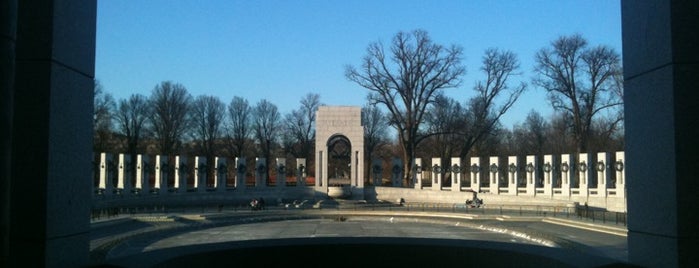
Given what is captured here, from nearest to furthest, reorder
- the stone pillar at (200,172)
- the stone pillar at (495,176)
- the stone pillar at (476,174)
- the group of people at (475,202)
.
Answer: the group of people at (475,202)
the stone pillar at (495,176)
the stone pillar at (200,172)
the stone pillar at (476,174)

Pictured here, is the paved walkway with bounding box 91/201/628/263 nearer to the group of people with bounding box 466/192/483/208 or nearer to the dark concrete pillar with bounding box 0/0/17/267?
the group of people with bounding box 466/192/483/208

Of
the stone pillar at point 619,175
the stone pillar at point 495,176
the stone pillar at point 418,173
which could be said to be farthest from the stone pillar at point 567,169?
the stone pillar at point 418,173

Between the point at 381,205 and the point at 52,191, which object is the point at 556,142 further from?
the point at 52,191

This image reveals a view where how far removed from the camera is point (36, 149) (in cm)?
725

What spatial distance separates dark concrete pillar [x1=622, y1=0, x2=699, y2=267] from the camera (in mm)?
7277

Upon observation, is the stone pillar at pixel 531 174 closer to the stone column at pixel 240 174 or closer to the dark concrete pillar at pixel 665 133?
the stone column at pixel 240 174

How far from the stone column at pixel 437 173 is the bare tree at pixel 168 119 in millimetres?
29432

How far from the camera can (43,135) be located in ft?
23.8

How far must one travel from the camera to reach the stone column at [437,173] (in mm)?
58219

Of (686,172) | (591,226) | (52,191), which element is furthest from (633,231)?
(591,226)

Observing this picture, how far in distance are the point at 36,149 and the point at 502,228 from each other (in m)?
28.3

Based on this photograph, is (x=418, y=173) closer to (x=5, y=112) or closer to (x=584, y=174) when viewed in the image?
(x=584, y=174)

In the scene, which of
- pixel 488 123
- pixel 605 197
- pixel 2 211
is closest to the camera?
pixel 2 211

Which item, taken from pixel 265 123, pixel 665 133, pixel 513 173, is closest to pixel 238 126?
pixel 265 123
